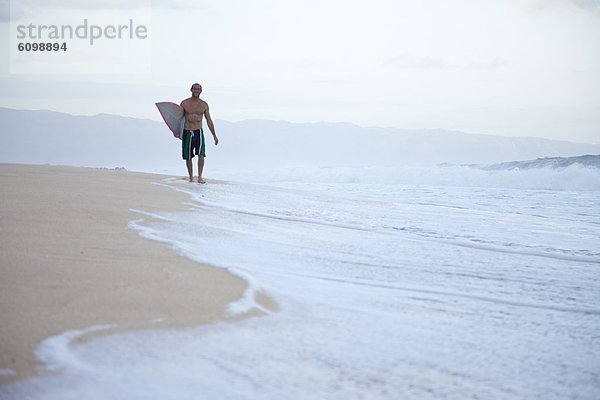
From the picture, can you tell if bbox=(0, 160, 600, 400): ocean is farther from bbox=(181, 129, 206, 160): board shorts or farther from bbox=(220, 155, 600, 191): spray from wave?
bbox=(220, 155, 600, 191): spray from wave

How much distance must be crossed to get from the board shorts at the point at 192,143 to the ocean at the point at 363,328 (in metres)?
4.96

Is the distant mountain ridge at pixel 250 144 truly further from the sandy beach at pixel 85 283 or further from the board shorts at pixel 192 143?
the sandy beach at pixel 85 283

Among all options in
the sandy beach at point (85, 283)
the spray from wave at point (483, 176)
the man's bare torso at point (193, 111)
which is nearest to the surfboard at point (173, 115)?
the man's bare torso at point (193, 111)

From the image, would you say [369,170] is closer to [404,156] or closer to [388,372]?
[388,372]

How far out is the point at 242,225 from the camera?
5148 millimetres

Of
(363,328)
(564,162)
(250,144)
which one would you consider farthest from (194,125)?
(250,144)

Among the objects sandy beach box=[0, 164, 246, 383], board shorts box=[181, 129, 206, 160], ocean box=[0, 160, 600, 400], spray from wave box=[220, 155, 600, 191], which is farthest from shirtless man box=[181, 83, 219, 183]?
spray from wave box=[220, 155, 600, 191]

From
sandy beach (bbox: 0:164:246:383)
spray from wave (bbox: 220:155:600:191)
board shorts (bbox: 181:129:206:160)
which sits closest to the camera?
sandy beach (bbox: 0:164:246:383)

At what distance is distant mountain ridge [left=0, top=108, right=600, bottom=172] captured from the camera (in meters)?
86.6

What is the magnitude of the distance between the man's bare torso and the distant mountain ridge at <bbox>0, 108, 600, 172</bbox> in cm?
7290

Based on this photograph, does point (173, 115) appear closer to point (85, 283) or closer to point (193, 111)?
point (193, 111)

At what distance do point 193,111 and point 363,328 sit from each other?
8.23m

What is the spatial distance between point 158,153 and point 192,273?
94.8 metres

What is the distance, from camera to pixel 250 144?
9881cm
